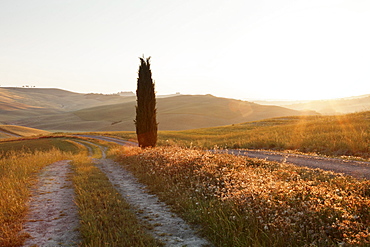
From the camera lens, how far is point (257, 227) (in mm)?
5285

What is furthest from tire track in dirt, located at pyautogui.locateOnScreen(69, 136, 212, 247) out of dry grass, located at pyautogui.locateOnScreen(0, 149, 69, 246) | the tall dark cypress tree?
the tall dark cypress tree

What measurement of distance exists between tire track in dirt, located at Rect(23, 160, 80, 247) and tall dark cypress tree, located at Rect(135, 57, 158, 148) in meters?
13.4

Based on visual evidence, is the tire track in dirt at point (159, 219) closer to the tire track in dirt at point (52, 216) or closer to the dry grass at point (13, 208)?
the tire track in dirt at point (52, 216)

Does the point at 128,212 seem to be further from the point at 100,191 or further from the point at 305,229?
the point at 305,229

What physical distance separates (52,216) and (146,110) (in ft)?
59.8

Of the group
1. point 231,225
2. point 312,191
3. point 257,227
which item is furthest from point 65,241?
point 312,191

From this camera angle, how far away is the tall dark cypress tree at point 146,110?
83.3ft

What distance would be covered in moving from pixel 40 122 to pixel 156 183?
458 ft

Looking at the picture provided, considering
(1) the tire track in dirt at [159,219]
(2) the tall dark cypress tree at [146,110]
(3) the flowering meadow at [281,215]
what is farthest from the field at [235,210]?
(2) the tall dark cypress tree at [146,110]

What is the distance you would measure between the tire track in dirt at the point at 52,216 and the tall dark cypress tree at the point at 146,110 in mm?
13434

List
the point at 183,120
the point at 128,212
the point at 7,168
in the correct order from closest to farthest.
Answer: the point at 128,212 < the point at 7,168 < the point at 183,120

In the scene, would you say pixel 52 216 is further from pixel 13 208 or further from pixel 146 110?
pixel 146 110

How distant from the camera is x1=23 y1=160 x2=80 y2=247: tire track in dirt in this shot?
607cm

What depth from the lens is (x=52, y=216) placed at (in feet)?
25.1
